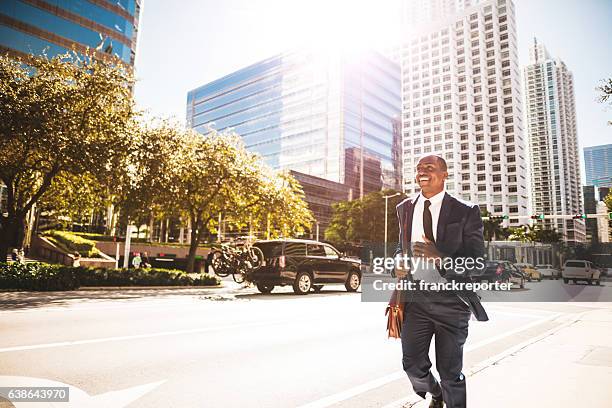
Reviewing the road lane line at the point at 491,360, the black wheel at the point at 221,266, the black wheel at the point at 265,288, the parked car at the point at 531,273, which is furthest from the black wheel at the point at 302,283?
the parked car at the point at 531,273

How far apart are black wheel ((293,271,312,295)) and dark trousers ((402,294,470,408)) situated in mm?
11668

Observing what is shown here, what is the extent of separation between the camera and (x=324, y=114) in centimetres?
9188

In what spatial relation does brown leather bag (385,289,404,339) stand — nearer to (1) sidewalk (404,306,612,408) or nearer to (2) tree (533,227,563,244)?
(1) sidewalk (404,306,612,408)

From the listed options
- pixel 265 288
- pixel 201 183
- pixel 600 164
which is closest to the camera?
pixel 265 288

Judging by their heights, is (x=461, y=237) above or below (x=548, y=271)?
above

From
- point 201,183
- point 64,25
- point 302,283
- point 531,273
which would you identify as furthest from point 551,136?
point 302,283

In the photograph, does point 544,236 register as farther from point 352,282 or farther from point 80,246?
point 80,246

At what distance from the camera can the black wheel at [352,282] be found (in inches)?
643

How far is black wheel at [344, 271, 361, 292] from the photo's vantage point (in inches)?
→ 643

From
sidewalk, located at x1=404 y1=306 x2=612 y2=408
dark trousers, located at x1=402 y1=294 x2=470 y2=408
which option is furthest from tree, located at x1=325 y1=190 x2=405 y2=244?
dark trousers, located at x1=402 y1=294 x2=470 y2=408

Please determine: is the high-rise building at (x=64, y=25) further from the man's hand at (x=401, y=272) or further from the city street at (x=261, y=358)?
the man's hand at (x=401, y=272)

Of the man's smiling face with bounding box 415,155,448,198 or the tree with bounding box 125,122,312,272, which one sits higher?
the tree with bounding box 125,122,312,272

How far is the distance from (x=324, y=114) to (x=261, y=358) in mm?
89730

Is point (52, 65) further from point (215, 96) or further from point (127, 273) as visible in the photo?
point (215, 96)
